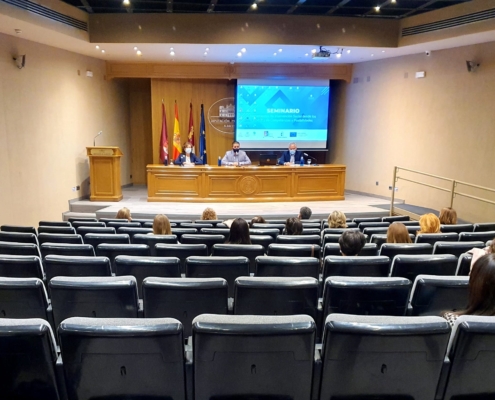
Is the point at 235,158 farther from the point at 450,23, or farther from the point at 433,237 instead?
the point at 433,237

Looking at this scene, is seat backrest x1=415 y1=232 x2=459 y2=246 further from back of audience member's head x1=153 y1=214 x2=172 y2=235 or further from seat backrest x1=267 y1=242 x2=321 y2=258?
back of audience member's head x1=153 y1=214 x2=172 y2=235

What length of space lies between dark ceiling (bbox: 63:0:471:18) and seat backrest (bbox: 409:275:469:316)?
6.04m

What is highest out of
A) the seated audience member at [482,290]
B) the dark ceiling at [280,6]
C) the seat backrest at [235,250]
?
the dark ceiling at [280,6]

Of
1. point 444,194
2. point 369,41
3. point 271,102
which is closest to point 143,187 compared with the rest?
point 271,102

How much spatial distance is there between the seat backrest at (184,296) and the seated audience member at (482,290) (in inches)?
42.7

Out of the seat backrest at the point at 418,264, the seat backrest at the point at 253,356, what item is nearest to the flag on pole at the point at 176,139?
the seat backrest at the point at 418,264

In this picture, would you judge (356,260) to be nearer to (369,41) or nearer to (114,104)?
(369,41)

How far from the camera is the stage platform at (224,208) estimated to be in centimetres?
753

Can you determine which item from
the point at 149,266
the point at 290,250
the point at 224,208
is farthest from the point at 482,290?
the point at 224,208

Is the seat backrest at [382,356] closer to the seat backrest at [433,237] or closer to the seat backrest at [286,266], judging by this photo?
the seat backrest at [286,266]

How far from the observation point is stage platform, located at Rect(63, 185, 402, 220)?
7.53m

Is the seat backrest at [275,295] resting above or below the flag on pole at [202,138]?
below

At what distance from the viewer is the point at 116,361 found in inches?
54.5

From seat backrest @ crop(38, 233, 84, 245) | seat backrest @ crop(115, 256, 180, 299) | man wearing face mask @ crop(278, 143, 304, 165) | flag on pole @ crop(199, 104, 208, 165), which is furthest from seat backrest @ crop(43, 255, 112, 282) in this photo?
flag on pole @ crop(199, 104, 208, 165)
